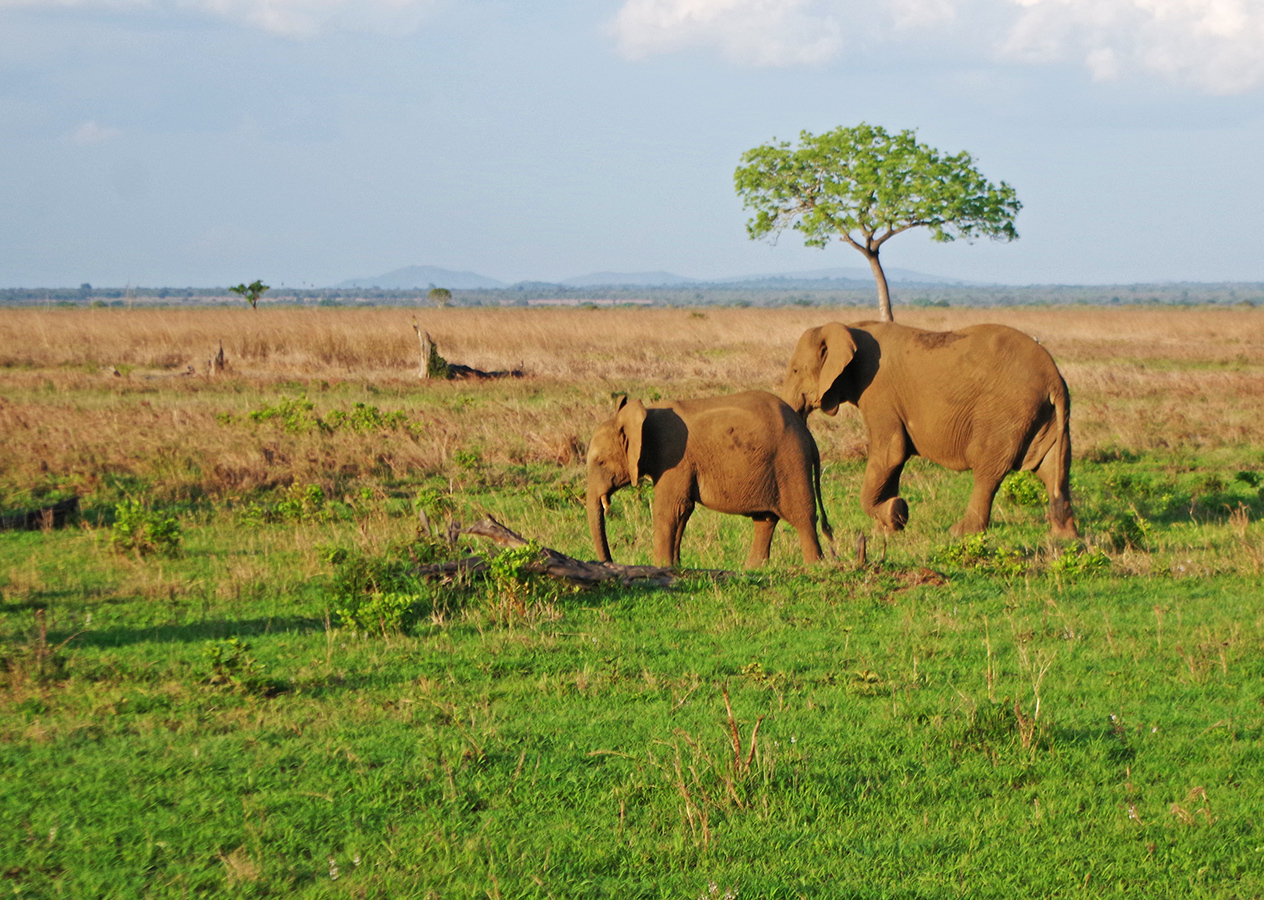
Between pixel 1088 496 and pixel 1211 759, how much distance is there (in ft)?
28.5

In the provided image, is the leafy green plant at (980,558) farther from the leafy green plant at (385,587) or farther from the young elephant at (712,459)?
→ the leafy green plant at (385,587)

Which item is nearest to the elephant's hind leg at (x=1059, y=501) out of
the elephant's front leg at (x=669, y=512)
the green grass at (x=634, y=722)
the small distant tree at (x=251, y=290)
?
the green grass at (x=634, y=722)

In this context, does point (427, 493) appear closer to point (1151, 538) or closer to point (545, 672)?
point (545, 672)

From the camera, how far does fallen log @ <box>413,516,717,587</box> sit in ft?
28.8

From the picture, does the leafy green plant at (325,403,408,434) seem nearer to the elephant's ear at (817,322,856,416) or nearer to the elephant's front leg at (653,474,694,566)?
the elephant's ear at (817,322,856,416)

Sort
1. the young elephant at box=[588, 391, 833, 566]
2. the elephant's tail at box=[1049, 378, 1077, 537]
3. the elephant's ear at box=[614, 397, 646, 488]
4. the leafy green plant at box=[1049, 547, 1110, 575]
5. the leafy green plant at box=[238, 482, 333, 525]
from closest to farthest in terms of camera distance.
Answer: the leafy green plant at box=[1049, 547, 1110, 575] → the elephant's ear at box=[614, 397, 646, 488] → the young elephant at box=[588, 391, 833, 566] → the elephant's tail at box=[1049, 378, 1077, 537] → the leafy green plant at box=[238, 482, 333, 525]

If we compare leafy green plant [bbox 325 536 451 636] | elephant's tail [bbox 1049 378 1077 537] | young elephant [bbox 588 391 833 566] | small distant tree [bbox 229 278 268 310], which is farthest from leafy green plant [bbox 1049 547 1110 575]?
small distant tree [bbox 229 278 268 310]

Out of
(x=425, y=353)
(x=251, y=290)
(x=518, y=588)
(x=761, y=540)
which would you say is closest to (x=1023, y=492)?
(x=761, y=540)

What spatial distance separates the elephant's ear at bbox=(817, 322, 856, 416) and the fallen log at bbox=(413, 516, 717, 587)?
3.34 m

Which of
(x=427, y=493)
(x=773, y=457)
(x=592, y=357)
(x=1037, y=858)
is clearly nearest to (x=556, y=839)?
(x=1037, y=858)

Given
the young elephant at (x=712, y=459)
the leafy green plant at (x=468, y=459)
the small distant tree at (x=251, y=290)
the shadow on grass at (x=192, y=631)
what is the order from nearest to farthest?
the shadow on grass at (x=192, y=631) < the young elephant at (x=712, y=459) < the leafy green plant at (x=468, y=459) < the small distant tree at (x=251, y=290)

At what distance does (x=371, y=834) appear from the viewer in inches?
193

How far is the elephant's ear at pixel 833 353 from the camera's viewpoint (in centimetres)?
1161

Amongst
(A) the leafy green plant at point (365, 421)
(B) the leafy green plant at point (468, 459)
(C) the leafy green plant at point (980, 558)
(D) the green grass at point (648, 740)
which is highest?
(A) the leafy green plant at point (365, 421)
